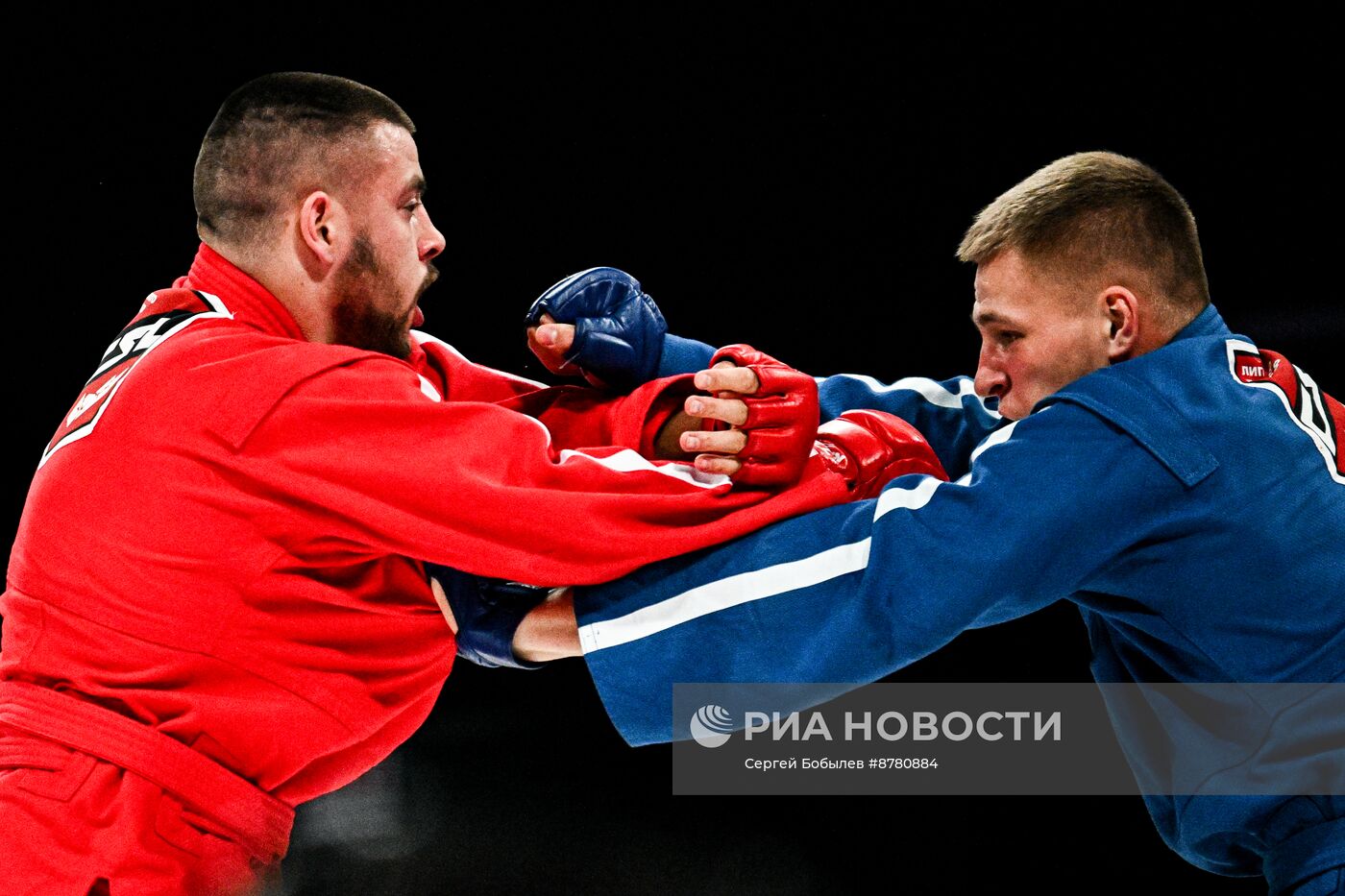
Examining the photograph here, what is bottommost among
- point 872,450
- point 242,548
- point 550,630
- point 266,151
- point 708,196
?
point 550,630

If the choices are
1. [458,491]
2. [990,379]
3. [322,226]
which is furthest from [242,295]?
[990,379]

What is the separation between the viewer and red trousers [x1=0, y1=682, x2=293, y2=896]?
1.42m

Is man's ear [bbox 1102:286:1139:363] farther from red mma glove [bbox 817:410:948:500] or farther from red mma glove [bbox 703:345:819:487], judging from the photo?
red mma glove [bbox 703:345:819:487]

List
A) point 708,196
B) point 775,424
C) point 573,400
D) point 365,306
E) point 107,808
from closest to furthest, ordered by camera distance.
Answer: point 107,808, point 775,424, point 365,306, point 573,400, point 708,196

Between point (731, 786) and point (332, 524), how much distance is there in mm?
2012

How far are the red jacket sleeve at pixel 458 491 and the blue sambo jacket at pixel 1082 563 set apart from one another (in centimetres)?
7

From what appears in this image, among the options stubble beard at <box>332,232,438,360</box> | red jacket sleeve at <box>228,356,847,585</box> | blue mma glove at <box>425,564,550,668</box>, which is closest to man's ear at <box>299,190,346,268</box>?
stubble beard at <box>332,232,438,360</box>

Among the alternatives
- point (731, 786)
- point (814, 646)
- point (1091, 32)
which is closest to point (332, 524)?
point (814, 646)

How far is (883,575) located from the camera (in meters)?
1.49

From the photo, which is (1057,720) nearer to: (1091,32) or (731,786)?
(731,786)

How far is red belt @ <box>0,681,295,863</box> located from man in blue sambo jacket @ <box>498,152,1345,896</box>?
0.44 meters

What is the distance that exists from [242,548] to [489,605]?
0.36m

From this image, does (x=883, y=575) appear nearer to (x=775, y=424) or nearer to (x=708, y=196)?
(x=775, y=424)

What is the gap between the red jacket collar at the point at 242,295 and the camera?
1.70 metres
